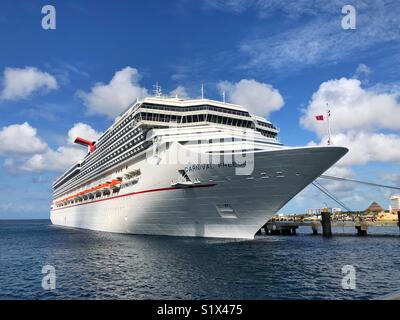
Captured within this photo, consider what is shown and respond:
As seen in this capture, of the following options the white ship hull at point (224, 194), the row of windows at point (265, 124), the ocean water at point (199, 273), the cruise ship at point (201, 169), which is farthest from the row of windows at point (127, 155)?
the row of windows at point (265, 124)

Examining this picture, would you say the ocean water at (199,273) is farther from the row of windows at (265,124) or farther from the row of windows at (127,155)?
the row of windows at (265,124)

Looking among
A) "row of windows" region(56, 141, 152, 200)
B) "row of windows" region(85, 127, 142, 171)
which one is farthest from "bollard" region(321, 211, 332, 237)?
"row of windows" region(85, 127, 142, 171)

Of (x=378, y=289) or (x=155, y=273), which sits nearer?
(x=378, y=289)

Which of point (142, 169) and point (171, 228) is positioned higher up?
point (142, 169)

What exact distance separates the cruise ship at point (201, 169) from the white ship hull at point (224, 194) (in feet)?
0.24

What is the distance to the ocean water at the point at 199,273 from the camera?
15.0 m

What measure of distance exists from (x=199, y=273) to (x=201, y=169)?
1036 cm

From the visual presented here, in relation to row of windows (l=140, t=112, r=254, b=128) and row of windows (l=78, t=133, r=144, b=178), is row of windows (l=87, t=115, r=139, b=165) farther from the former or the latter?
row of windows (l=78, t=133, r=144, b=178)

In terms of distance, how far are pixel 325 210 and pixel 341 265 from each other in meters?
27.2

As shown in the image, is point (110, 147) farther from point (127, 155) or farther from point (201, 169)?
point (201, 169)

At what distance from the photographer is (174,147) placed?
1145 inches
